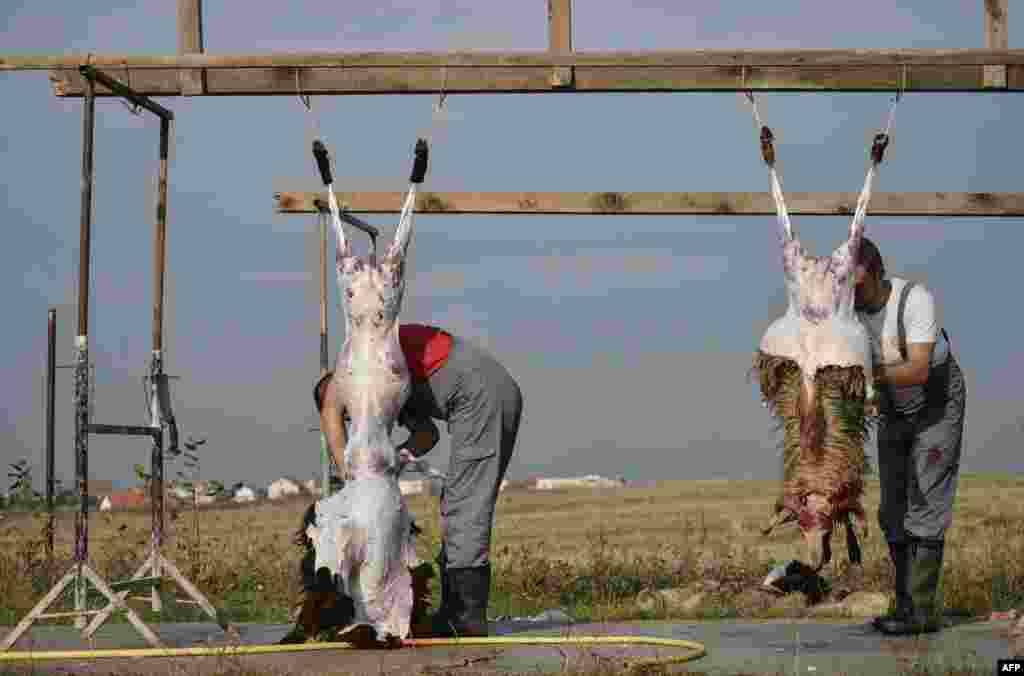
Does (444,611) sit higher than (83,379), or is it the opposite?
(83,379)

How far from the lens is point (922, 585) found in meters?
8.79

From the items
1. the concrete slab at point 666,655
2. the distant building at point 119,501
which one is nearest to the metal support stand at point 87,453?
the concrete slab at point 666,655

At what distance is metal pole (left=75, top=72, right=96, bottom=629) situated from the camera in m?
8.77

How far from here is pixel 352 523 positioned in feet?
25.1

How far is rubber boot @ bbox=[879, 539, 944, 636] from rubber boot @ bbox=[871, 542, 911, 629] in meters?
0.02

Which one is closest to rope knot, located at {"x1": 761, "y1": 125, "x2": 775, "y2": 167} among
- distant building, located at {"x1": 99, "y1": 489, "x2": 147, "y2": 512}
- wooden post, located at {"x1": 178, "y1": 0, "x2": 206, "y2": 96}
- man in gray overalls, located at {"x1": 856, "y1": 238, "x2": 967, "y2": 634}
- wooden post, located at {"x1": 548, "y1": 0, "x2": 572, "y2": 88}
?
man in gray overalls, located at {"x1": 856, "y1": 238, "x2": 967, "y2": 634}

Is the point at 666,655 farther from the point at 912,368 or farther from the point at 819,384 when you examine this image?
the point at 912,368

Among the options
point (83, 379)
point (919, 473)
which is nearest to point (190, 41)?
point (83, 379)

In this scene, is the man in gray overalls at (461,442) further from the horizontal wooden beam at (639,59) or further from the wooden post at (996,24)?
the wooden post at (996,24)

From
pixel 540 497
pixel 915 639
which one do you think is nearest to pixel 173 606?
pixel 915 639

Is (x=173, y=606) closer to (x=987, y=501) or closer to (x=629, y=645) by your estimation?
(x=629, y=645)

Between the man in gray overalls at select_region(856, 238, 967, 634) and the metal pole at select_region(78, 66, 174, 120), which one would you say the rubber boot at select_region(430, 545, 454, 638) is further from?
the metal pole at select_region(78, 66, 174, 120)

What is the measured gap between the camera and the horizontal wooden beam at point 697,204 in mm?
10344

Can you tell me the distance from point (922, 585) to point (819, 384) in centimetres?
194
